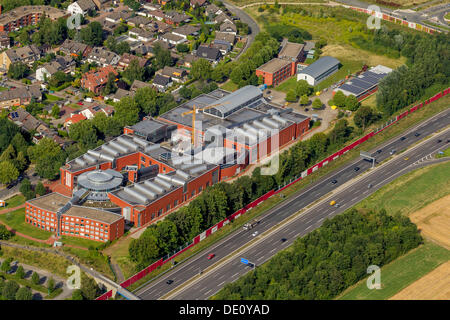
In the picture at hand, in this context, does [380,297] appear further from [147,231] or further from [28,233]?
[28,233]

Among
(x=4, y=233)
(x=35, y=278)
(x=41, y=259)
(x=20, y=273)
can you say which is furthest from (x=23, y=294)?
(x=4, y=233)

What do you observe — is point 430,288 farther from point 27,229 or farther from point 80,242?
point 27,229

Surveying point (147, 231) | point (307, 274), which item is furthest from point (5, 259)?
point (307, 274)

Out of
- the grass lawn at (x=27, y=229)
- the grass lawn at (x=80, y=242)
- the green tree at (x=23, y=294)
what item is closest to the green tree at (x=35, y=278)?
the green tree at (x=23, y=294)

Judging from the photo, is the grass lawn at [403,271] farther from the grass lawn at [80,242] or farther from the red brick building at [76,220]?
the grass lawn at [80,242]

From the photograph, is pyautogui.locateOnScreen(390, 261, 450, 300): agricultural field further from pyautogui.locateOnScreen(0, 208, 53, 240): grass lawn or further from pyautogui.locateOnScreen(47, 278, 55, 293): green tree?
pyautogui.locateOnScreen(0, 208, 53, 240): grass lawn
